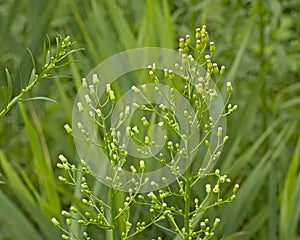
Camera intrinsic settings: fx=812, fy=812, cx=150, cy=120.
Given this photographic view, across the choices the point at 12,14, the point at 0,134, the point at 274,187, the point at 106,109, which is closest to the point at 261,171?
the point at 274,187

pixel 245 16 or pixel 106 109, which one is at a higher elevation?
pixel 245 16

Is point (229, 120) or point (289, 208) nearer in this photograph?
point (289, 208)

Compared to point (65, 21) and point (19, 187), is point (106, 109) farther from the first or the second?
point (65, 21)

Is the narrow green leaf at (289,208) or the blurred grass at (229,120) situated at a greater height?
the blurred grass at (229,120)

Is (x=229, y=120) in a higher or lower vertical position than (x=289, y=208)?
higher

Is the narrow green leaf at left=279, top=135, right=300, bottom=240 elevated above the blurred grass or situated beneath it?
situated beneath

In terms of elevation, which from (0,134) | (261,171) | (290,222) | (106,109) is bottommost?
(290,222)

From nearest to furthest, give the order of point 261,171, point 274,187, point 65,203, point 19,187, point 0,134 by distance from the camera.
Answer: point 19,187 < point 274,187 < point 261,171 < point 65,203 < point 0,134

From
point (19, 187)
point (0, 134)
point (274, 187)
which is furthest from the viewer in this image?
point (0, 134)
